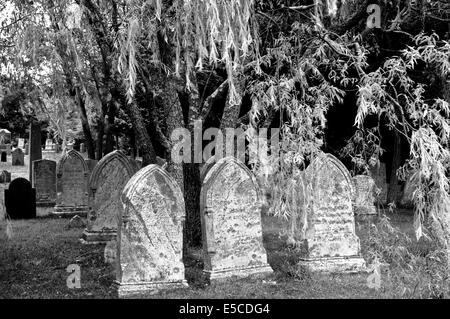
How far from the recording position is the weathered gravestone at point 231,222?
274 inches

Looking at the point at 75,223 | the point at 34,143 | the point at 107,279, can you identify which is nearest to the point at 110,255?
the point at 107,279

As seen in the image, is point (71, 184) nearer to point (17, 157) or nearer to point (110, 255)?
point (110, 255)

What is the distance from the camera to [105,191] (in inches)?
385

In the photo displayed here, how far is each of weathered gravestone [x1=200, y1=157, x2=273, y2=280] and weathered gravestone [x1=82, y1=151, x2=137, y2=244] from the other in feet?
10.1

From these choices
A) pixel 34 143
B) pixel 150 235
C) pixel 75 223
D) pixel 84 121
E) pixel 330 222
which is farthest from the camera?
pixel 34 143

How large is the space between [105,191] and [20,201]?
3903 millimetres

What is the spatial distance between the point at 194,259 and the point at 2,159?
1199 inches

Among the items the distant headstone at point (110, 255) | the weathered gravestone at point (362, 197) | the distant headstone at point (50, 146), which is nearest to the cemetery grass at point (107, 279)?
the distant headstone at point (110, 255)

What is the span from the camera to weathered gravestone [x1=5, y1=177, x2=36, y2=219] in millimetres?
12570

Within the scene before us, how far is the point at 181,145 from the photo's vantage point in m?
8.35

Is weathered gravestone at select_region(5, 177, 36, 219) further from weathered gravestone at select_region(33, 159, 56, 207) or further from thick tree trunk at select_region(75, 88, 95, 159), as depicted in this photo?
thick tree trunk at select_region(75, 88, 95, 159)

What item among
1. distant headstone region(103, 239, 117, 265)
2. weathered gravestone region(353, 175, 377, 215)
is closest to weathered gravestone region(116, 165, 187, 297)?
distant headstone region(103, 239, 117, 265)

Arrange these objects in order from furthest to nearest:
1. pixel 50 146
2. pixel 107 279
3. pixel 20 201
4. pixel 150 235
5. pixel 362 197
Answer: pixel 50 146 → pixel 362 197 → pixel 20 201 → pixel 107 279 → pixel 150 235

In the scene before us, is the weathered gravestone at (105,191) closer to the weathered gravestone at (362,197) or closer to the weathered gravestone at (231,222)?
the weathered gravestone at (231,222)
